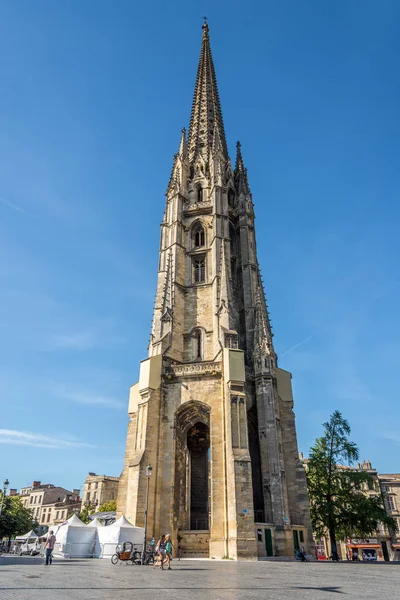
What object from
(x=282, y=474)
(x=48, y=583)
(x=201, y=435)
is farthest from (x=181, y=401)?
(x=48, y=583)

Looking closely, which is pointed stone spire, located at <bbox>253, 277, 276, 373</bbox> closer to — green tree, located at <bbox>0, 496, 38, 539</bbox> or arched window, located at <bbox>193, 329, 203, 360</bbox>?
arched window, located at <bbox>193, 329, 203, 360</bbox>

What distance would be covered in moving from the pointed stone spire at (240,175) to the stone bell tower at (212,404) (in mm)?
2368

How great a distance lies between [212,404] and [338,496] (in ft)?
39.2

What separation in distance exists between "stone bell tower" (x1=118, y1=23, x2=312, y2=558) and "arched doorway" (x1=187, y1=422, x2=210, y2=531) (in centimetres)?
6

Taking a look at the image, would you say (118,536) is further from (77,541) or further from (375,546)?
(375,546)

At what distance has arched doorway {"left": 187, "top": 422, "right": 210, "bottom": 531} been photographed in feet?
84.8

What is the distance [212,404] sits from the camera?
24188 millimetres

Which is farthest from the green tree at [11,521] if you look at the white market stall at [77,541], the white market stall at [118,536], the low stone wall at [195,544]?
the low stone wall at [195,544]

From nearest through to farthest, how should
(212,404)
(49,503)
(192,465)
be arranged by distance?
(212,404) < (192,465) < (49,503)

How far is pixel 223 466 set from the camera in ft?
72.9

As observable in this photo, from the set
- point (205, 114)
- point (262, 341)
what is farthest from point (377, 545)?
point (205, 114)

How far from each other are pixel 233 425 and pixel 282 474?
4.50 metres

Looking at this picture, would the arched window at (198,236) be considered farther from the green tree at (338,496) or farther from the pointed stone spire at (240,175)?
the green tree at (338,496)

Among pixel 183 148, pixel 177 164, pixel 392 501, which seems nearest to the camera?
pixel 177 164
